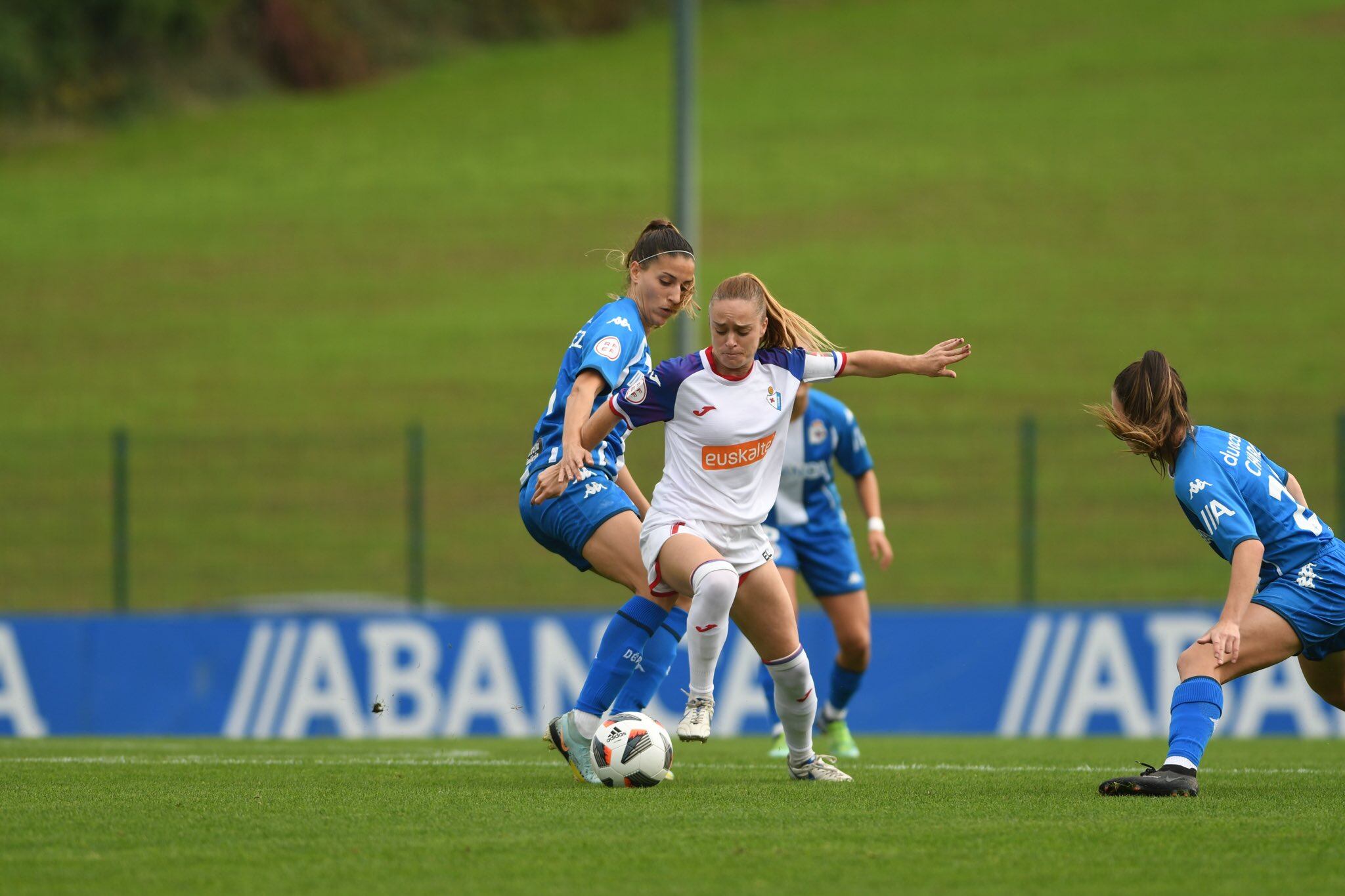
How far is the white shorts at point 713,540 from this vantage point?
601 centimetres

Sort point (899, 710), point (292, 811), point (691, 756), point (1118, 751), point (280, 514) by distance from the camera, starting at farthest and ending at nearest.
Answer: point (280, 514) → point (899, 710) → point (1118, 751) → point (691, 756) → point (292, 811)

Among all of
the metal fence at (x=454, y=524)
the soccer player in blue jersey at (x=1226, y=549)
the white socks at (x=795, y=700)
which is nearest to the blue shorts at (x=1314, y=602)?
the soccer player in blue jersey at (x=1226, y=549)

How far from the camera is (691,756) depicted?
8.14 meters

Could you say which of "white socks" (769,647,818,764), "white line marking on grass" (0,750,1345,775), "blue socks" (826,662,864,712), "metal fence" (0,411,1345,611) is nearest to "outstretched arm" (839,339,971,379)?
"white socks" (769,647,818,764)

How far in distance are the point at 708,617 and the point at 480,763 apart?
2.11 metres

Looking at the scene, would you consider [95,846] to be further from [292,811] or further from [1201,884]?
[1201,884]

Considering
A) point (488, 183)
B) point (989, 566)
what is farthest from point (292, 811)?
point (488, 183)

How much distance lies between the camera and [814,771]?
20.8 ft

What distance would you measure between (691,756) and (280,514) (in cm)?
1383

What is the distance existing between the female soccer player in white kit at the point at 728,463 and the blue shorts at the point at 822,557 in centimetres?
264

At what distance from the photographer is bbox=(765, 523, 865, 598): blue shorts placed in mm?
8812

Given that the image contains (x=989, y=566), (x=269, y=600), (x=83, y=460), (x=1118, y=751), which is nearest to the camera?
(x=1118, y=751)

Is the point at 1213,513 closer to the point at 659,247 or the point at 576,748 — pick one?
the point at 659,247

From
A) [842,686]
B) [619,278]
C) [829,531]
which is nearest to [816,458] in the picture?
[829,531]
